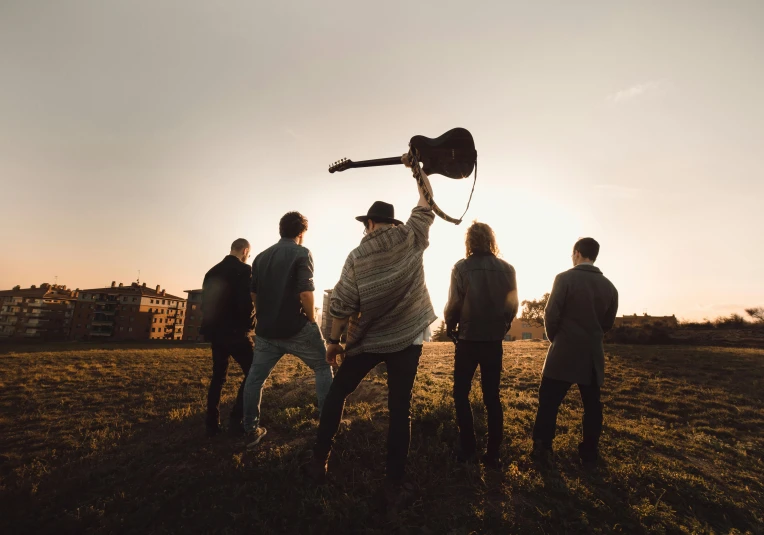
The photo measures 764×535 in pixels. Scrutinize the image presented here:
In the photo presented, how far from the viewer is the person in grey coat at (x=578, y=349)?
4074 millimetres

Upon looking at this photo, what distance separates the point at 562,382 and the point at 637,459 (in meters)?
1.42

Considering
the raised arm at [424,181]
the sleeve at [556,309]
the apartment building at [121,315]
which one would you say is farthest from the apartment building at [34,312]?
the sleeve at [556,309]

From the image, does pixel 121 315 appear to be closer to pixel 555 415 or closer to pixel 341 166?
pixel 341 166

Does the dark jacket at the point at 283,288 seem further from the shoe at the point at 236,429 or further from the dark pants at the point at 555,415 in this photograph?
the dark pants at the point at 555,415

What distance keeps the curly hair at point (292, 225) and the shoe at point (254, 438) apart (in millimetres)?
2510

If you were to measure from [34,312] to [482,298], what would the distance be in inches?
4825

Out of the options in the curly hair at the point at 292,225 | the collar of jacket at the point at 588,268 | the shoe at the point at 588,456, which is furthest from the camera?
the curly hair at the point at 292,225

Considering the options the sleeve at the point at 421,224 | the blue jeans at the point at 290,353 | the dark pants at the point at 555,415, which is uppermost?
the sleeve at the point at 421,224

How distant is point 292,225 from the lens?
4496 millimetres

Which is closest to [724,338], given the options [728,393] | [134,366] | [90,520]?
[728,393]

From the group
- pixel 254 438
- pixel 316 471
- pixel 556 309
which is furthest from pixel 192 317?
pixel 556 309

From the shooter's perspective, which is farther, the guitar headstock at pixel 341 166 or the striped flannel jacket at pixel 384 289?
the guitar headstock at pixel 341 166

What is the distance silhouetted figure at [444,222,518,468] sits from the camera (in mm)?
3779

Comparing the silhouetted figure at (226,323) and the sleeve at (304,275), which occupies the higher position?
the sleeve at (304,275)
